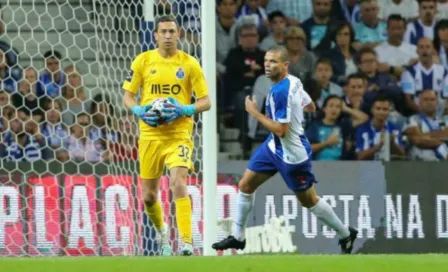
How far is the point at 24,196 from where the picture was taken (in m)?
11.9

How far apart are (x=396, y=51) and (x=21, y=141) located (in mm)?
4731

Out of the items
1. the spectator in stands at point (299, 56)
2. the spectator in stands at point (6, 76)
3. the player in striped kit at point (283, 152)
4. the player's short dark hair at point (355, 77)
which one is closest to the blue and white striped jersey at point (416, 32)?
the player's short dark hair at point (355, 77)

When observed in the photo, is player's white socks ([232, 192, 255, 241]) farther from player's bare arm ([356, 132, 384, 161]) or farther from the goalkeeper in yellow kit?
player's bare arm ([356, 132, 384, 161])

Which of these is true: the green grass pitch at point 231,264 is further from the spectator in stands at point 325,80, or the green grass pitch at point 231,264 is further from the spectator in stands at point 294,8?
the spectator in stands at point 294,8

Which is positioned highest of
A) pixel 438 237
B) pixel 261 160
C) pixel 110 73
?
pixel 110 73

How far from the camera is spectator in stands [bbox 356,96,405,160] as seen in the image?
44.8 ft

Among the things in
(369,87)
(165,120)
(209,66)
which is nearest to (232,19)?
(369,87)

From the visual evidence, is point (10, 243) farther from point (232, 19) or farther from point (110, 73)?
point (232, 19)

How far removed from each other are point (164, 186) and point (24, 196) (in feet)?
4.22

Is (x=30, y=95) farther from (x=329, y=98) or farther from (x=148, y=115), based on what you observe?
(x=329, y=98)

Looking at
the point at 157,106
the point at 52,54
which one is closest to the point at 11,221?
the point at 52,54

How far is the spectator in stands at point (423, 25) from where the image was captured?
14.7 m

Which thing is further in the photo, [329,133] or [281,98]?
[329,133]

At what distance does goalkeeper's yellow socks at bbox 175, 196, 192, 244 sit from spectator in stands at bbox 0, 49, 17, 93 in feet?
8.62
